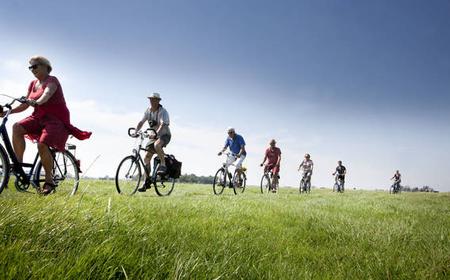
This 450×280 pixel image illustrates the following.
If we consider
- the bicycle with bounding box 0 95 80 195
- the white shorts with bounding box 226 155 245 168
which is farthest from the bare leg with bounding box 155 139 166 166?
the white shorts with bounding box 226 155 245 168

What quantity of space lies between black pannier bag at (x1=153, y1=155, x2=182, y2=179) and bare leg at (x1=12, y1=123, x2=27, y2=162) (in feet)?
15.3

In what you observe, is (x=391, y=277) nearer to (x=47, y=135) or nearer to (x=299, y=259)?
(x=299, y=259)

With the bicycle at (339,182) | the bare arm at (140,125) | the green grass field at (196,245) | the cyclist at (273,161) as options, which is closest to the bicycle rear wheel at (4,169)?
the green grass field at (196,245)

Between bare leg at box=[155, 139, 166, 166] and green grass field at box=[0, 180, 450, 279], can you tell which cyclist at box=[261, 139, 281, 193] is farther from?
green grass field at box=[0, 180, 450, 279]

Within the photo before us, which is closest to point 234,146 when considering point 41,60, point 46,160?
point 46,160

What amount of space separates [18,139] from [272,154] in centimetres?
1443

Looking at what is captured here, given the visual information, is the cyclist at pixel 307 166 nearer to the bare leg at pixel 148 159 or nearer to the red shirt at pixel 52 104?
the bare leg at pixel 148 159

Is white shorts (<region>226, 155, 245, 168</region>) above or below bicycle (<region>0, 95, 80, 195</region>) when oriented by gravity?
above

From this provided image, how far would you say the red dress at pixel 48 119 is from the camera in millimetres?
6156

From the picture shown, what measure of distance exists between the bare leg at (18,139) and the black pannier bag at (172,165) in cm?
466

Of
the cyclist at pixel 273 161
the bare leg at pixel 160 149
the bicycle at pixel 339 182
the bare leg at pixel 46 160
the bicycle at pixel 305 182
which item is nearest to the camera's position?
the bare leg at pixel 46 160

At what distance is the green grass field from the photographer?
1.92 metres

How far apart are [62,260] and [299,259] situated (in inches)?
97.6

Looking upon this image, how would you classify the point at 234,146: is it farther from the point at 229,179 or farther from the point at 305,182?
the point at 305,182
